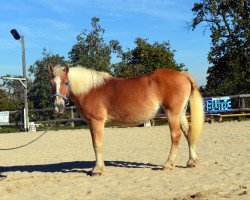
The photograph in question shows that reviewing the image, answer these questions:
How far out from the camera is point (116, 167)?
7.37m

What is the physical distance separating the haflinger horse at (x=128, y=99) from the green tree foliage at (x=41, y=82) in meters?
Answer: 42.1

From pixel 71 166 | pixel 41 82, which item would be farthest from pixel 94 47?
pixel 71 166

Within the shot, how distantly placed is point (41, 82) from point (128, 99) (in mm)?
49497

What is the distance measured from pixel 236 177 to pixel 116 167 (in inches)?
97.3

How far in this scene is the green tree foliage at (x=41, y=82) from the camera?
52656 millimetres

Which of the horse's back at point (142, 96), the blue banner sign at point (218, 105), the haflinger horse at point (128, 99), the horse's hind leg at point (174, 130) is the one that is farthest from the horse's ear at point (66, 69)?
the blue banner sign at point (218, 105)

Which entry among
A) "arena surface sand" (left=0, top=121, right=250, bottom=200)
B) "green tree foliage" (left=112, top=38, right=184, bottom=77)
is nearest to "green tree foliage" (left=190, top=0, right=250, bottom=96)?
"green tree foliage" (left=112, top=38, right=184, bottom=77)

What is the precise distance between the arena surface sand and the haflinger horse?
0.49 metres

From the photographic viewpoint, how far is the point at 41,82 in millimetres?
54906

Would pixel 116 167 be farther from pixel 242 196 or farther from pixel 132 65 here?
pixel 132 65

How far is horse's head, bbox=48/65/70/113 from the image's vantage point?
6.68m

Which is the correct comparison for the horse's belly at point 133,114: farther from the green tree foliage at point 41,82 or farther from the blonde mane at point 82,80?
the green tree foliage at point 41,82

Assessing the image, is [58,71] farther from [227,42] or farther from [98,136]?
[227,42]

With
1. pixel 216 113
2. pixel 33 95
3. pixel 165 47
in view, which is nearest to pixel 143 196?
pixel 216 113
